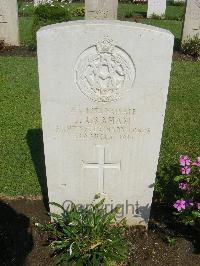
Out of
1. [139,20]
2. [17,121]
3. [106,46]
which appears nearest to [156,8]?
[139,20]

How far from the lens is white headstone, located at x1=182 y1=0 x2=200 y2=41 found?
33.2 ft

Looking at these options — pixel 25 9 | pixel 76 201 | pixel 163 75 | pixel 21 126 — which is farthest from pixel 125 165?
pixel 25 9

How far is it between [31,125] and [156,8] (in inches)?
463

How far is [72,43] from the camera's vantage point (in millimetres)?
2869

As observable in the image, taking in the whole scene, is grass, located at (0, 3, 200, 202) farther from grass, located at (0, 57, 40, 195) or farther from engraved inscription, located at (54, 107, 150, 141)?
engraved inscription, located at (54, 107, 150, 141)

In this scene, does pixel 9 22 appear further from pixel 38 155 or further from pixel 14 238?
pixel 14 238

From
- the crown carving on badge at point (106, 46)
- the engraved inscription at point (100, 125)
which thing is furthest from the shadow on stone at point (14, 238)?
the crown carving on badge at point (106, 46)

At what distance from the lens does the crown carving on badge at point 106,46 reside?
9.39 ft

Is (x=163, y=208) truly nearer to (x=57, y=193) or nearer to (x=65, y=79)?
(x=57, y=193)

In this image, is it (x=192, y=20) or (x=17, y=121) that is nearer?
(x=17, y=121)

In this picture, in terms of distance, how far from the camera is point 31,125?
20.1 feet

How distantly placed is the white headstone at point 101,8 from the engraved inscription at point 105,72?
808 cm

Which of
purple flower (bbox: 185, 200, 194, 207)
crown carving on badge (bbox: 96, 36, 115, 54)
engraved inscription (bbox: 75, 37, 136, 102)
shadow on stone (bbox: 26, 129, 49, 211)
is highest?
crown carving on badge (bbox: 96, 36, 115, 54)

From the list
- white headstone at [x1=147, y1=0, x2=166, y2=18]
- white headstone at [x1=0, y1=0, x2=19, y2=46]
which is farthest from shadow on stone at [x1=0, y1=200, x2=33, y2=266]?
white headstone at [x1=147, y1=0, x2=166, y2=18]
